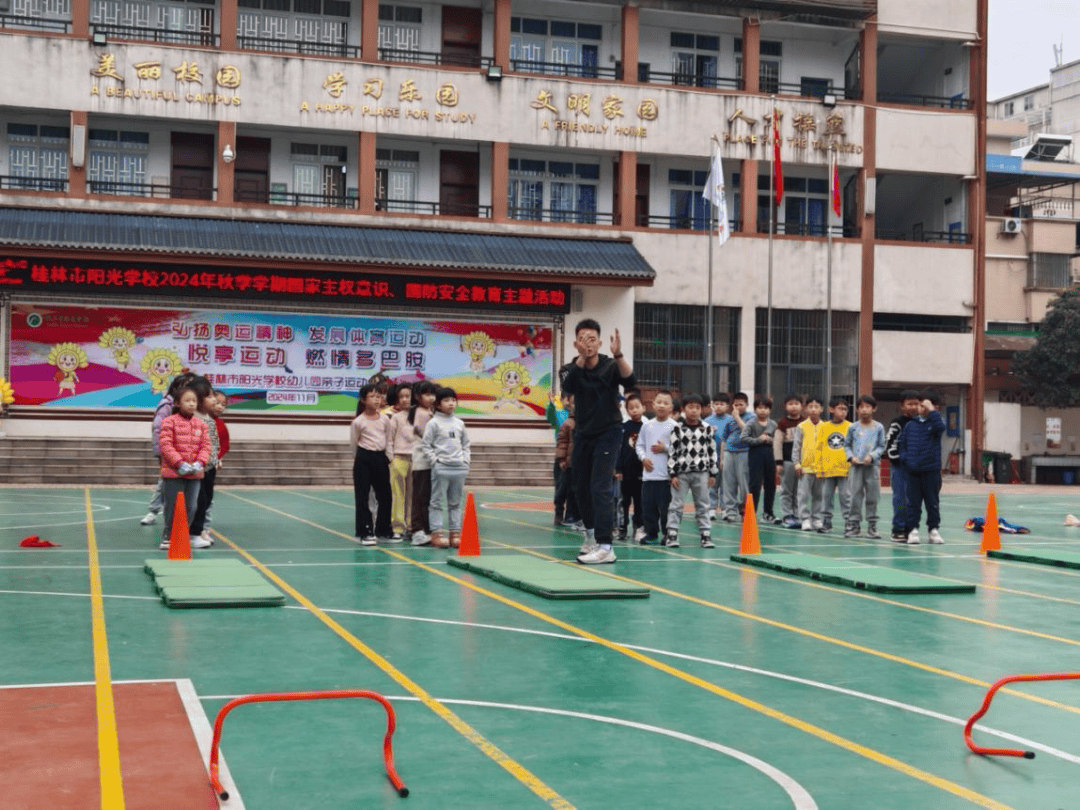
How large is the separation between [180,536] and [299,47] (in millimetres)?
22585

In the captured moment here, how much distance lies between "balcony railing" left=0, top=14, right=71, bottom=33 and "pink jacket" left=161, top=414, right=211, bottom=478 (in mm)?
21100

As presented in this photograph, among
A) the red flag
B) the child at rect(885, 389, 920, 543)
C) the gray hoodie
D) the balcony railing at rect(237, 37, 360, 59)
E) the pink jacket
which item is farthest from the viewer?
the red flag

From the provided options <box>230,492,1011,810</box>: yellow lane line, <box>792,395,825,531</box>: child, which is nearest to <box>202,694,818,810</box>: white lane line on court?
<box>230,492,1011,810</box>: yellow lane line

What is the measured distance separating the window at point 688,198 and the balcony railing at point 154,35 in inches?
471

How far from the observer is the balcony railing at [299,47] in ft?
105

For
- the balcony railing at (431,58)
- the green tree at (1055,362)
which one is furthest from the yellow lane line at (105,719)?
the green tree at (1055,362)

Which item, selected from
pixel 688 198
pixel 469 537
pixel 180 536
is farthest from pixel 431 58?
pixel 180 536

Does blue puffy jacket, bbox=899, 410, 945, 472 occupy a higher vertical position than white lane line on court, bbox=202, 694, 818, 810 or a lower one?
higher

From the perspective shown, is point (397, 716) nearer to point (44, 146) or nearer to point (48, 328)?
point (48, 328)

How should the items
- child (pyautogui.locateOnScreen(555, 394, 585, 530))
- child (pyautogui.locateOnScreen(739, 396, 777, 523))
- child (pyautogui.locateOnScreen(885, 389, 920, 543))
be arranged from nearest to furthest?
child (pyautogui.locateOnScreen(885, 389, 920, 543)), child (pyautogui.locateOnScreen(555, 394, 585, 530)), child (pyautogui.locateOnScreen(739, 396, 777, 523))

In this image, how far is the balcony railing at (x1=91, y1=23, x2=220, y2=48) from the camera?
3114cm

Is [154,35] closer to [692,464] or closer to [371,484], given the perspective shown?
[371,484]

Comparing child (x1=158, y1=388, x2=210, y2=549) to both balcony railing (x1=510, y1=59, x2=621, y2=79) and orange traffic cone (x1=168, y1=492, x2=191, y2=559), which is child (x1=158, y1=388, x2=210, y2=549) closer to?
orange traffic cone (x1=168, y1=492, x2=191, y2=559)

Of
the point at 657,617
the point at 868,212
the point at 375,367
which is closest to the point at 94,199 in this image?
the point at 375,367
